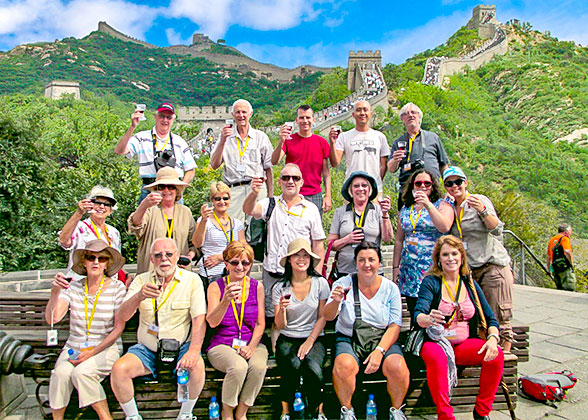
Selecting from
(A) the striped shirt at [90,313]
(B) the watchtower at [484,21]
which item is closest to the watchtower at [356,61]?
(B) the watchtower at [484,21]

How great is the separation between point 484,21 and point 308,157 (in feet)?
288

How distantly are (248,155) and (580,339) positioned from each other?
465 centimetres

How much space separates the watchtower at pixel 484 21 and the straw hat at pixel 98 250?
281 ft

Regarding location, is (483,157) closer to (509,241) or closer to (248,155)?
(509,241)

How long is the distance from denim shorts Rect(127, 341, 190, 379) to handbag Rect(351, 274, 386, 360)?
1.33 m

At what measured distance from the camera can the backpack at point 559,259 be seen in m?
9.33

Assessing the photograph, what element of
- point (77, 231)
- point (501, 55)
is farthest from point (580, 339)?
point (501, 55)

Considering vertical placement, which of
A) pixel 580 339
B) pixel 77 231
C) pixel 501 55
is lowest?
pixel 580 339

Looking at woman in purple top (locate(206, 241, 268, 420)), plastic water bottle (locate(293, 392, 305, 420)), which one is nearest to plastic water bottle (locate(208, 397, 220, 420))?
woman in purple top (locate(206, 241, 268, 420))

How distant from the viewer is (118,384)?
10.9 ft

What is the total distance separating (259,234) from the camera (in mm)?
4398

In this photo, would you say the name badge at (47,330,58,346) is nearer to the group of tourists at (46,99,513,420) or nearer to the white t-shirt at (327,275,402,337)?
the group of tourists at (46,99,513,420)

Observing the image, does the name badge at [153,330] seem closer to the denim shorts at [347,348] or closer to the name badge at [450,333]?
the denim shorts at [347,348]

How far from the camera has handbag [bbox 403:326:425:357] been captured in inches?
141
